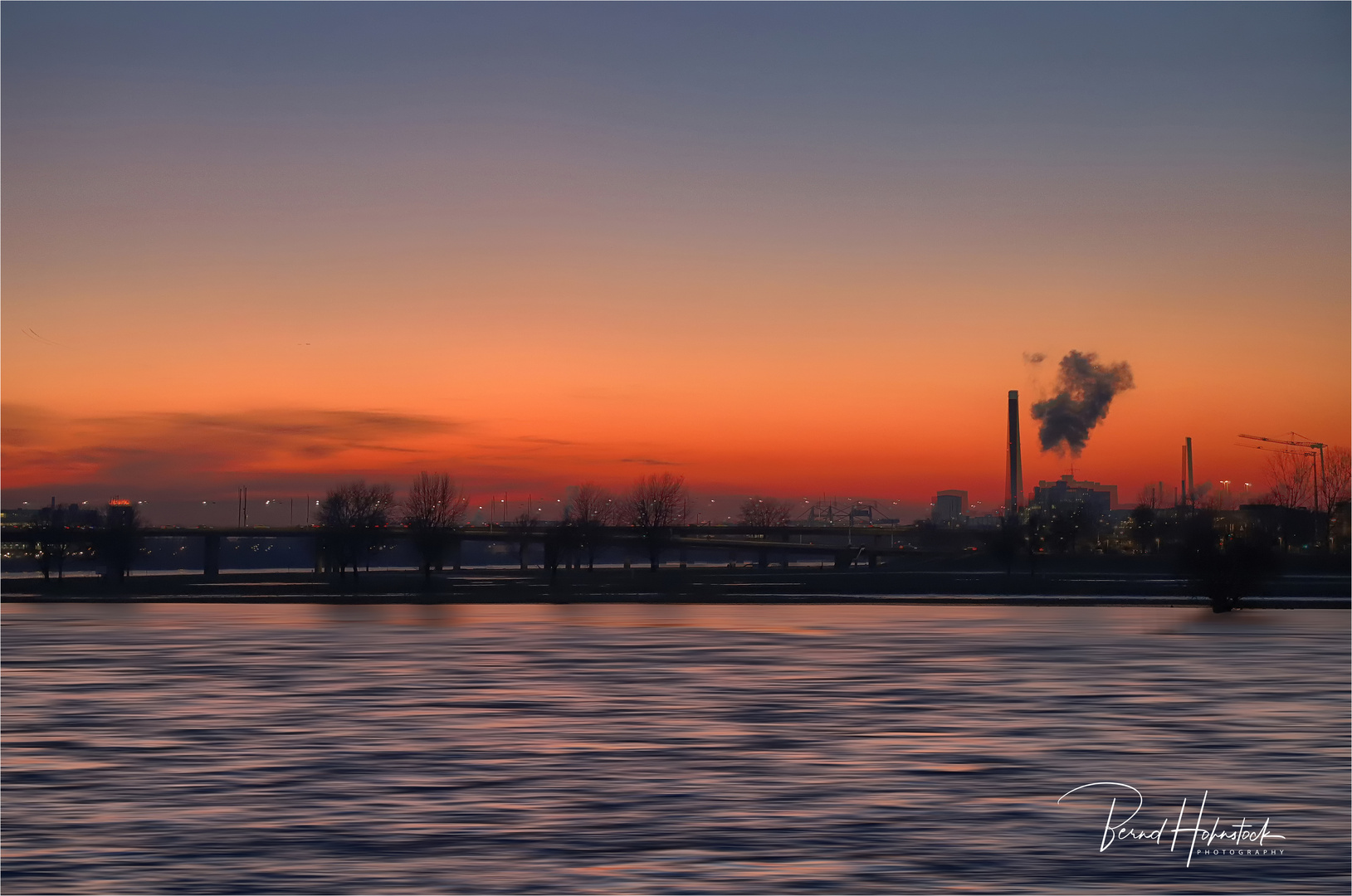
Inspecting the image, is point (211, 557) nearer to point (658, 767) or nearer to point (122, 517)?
point (122, 517)

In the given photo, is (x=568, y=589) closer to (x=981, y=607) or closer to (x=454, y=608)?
(x=454, y=608)

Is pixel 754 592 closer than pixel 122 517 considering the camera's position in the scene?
Yes

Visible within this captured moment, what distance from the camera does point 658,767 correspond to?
71.6 ft

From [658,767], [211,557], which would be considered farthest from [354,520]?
[658,767]

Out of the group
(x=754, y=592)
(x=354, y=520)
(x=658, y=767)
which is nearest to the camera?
(x=658, y=767)

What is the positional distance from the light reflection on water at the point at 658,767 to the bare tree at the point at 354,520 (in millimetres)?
103979

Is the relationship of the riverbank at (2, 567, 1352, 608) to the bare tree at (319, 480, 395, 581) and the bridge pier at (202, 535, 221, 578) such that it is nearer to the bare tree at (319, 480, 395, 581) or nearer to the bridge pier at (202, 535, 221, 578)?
the bare tree at (319, 480, 395, 581)

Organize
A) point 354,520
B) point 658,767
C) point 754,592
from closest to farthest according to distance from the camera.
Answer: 1. point 658,767
2. point 754,592
3. point 354,520

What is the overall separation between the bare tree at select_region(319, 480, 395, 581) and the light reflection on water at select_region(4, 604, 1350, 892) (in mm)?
103979

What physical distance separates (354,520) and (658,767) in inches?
5786

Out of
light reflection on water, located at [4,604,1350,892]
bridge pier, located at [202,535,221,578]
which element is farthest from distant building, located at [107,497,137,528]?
light reflection on water, located at [4,604,1350,892]

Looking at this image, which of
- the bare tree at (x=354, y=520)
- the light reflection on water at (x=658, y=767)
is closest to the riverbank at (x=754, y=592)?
the bare tree at (x=354, y=520)

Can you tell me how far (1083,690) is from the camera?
107 ft

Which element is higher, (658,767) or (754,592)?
(658,767)
